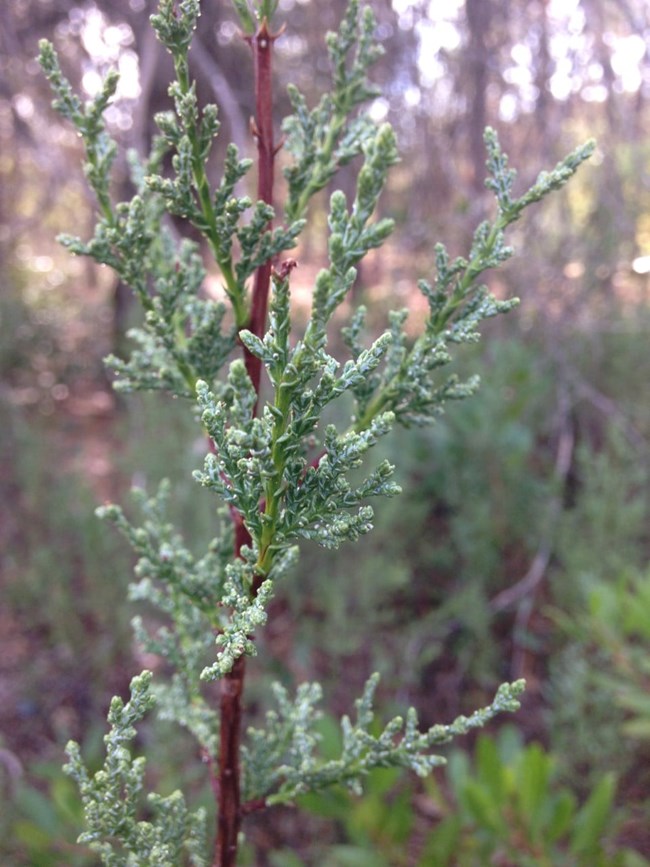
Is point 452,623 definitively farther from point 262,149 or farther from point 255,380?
point 262,149

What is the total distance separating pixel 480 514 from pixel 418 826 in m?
1.26

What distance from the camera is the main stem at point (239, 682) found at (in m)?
0.96

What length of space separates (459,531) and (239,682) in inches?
90.9

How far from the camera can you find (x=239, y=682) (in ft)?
3.14

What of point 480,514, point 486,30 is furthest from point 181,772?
point 486,30

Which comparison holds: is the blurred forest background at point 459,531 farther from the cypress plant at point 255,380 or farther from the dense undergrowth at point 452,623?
the cypress plant at point 255,380

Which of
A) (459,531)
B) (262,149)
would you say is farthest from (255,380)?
(459,531)

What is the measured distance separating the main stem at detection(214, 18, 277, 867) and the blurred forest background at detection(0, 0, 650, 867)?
3.56 feet

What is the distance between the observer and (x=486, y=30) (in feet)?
12.7

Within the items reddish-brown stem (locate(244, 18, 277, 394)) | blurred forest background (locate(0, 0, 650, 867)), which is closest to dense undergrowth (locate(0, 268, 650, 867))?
blurred forest background (locate(0, 0, 650, 867))

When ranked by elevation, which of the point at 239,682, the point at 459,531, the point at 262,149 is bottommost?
the point at 239,682

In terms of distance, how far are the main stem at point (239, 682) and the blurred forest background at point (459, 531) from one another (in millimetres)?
1084

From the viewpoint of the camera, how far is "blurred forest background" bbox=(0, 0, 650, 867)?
2248 millimetres

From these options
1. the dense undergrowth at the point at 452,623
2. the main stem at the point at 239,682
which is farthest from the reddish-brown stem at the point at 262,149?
the dense undergrowth at the point at 452,623
